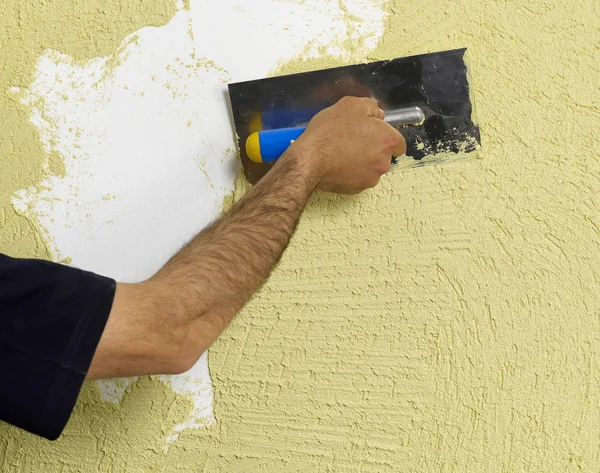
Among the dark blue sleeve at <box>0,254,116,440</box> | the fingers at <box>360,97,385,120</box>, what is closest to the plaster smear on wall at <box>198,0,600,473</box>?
the fingers at <box>360,97,385,120</box>

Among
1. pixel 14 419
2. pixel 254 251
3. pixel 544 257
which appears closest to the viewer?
pixel 14 419

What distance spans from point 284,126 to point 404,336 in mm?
420

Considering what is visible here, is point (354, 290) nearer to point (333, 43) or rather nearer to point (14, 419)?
point (333, 43)

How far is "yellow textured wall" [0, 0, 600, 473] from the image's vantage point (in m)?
0.89

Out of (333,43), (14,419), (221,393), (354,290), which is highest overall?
(333,43)

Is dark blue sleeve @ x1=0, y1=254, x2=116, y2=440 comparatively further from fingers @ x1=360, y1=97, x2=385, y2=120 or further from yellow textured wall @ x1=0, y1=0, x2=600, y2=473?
fingers @ x1=360, y1=97, x2=385, y2=120

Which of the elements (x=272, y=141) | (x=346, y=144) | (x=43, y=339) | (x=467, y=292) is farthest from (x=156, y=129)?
(x=467, y=292)

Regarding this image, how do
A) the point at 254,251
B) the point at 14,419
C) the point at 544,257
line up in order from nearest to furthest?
the point at 14,419 < the point at 254,251 < the point at 544,257

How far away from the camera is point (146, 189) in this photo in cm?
96

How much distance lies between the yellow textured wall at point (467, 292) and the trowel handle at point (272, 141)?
12cm

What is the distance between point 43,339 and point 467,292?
651 millimetres

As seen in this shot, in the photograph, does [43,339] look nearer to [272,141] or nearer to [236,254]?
[236,254]

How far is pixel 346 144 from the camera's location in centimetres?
85

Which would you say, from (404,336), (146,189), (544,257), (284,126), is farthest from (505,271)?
(146,189)
